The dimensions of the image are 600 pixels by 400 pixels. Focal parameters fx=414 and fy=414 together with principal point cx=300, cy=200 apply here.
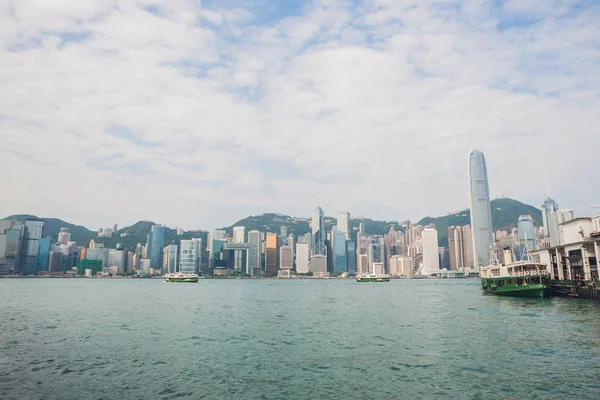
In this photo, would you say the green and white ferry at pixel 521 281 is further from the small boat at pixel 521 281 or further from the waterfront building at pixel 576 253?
the waterfront building at pixel 576 253

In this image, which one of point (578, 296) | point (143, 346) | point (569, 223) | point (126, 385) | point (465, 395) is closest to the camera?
point (465, 395)

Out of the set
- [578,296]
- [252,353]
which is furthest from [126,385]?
[578,296]

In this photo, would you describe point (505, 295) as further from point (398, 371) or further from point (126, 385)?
point (126, 385)

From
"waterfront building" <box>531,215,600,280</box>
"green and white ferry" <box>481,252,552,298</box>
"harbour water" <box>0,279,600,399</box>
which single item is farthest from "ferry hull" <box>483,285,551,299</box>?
"harbour water" <box>0,279,600,399</box>

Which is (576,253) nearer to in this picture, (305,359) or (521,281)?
(521,281)

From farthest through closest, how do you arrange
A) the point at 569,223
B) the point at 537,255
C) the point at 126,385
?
the point at 537,255 < the point at 569,223 < the point at 126,385

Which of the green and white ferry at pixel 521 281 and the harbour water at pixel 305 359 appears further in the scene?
the green and white ferry at pixel 521 281

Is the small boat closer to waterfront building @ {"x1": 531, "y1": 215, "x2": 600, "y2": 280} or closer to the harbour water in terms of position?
waterfront building @ {"x1": 531, "y1": 215, "x2": 600, "y2": 280}

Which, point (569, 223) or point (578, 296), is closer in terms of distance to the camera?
point (578, 296)

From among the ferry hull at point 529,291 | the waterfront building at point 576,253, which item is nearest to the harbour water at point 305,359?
the waterfront building at point 576,253
